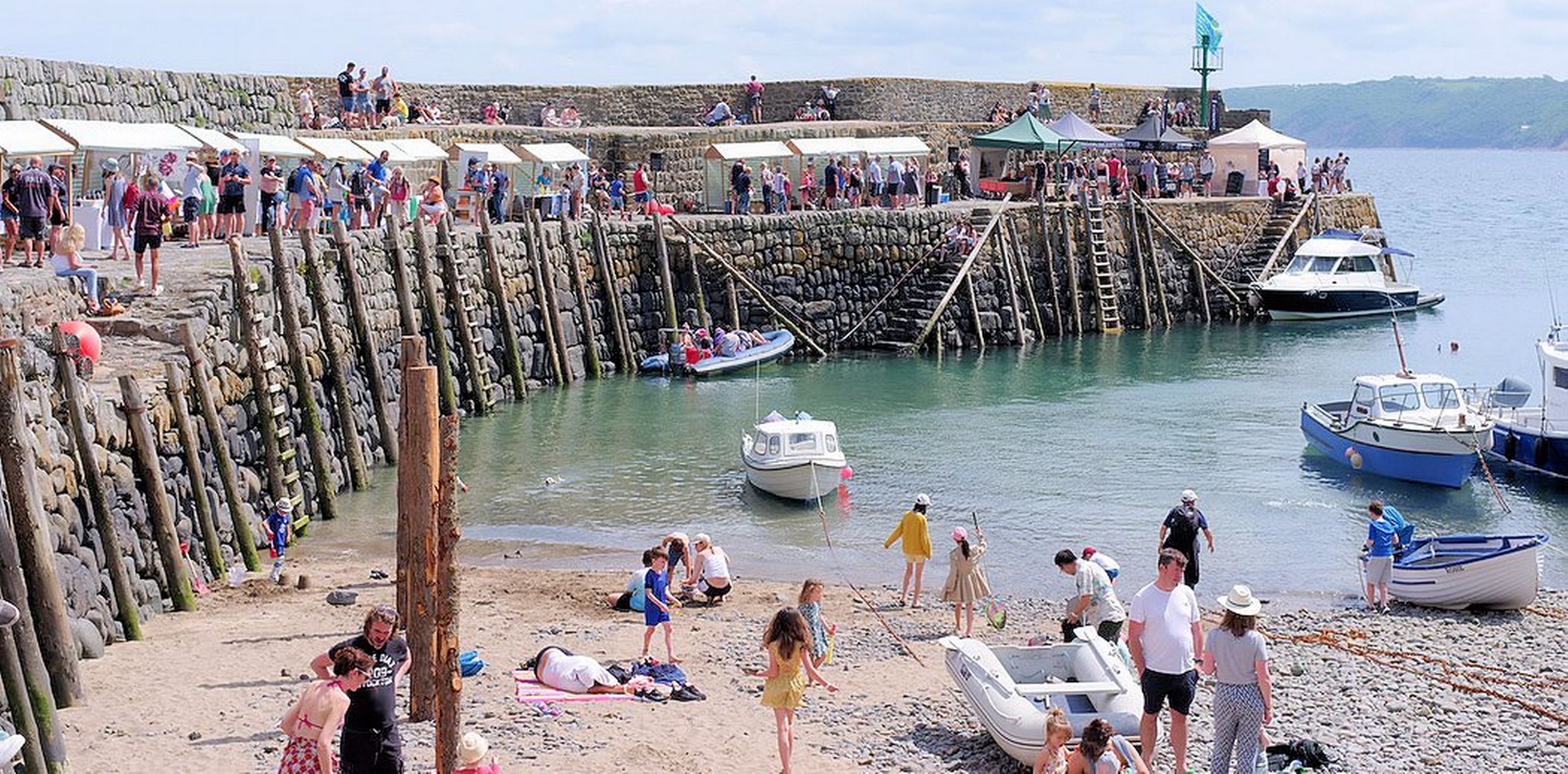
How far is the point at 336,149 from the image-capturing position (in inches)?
1278

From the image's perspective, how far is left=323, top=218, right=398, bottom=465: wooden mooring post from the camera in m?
26.8

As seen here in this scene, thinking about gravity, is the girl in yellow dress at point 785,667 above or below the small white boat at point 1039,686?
above

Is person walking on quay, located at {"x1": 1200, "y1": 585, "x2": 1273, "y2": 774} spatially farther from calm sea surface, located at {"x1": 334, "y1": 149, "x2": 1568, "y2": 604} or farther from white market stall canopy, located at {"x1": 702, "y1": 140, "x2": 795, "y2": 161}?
white market stall canopy, located at {"x1": 702, "y1": 140, "x2": 795, "y2": 161}

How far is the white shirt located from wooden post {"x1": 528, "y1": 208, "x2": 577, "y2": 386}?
23620 mm

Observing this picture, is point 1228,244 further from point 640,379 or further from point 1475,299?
point 640,379

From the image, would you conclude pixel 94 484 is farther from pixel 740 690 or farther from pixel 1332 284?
pixel 1332 284

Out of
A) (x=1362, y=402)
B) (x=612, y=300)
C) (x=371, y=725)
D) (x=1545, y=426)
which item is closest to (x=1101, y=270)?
(x=612, y=300)

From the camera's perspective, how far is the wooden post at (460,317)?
3173cm

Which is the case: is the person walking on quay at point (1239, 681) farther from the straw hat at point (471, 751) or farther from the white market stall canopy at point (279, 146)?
the white market stall canopy at point (279, 146)

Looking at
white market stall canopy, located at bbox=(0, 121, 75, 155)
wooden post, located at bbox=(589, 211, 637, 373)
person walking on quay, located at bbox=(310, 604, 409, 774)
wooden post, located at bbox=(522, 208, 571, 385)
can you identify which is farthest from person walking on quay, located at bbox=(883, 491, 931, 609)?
wooden post, located at bbox=(589, 211, 637, 373)

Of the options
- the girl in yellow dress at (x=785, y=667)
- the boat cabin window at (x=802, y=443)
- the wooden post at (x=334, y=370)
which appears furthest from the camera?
the boat cabin window at (x=802, y=443)

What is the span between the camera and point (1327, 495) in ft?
89.1

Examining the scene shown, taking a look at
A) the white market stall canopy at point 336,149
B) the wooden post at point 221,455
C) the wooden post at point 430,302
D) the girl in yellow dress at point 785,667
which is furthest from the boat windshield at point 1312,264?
the girl in yellow dress at point 785,667

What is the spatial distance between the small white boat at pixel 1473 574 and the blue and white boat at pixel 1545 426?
313 inches
